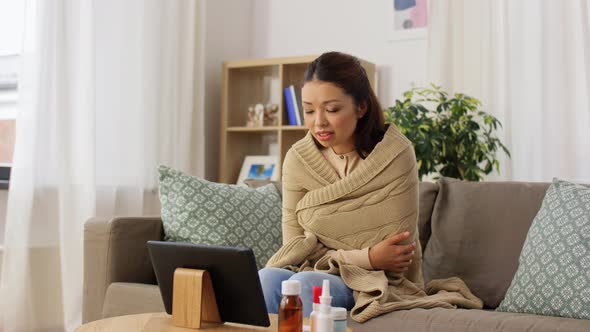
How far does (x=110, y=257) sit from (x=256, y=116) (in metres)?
1.91

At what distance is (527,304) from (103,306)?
132 cm

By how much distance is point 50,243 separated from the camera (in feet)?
10.3

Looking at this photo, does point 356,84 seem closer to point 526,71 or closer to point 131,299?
point 131,299

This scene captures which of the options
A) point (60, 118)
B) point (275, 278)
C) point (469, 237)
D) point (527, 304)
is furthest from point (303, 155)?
point (60, 118)

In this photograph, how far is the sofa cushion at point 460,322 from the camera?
1854 mm

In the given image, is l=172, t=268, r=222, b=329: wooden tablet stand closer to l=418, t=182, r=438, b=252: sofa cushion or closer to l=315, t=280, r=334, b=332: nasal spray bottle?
l=315, t=280, r=334, b=332: nasal spray bottle

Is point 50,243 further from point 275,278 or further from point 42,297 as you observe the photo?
point 275,278

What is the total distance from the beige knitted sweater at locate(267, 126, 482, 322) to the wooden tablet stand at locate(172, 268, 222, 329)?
58 cm

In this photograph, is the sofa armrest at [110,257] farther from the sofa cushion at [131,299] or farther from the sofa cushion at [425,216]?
the sofa cushion at [425,216]

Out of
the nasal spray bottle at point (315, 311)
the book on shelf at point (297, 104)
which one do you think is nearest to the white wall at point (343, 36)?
the book on shelf at point (297, 104)

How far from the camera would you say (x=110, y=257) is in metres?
2.45

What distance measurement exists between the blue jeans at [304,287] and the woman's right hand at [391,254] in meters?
0.11

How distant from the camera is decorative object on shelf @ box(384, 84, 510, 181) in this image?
3.26m

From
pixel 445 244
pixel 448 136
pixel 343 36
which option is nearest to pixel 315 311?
pixel 445 244
